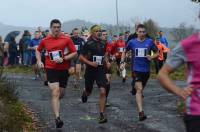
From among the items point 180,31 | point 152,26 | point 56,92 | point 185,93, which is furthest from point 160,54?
point 180,31

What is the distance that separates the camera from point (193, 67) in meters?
4.89

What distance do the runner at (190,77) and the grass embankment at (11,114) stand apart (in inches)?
170

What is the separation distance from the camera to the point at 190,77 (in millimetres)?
4922

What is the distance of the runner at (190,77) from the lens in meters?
4.81

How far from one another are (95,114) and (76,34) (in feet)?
23.8

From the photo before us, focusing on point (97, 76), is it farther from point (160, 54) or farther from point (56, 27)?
point (160, 54)

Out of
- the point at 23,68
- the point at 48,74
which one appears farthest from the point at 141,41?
the point at 23,68

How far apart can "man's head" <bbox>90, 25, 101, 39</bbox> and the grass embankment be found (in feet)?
6.52

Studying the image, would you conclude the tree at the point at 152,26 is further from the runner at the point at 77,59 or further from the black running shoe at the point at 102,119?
the black running shoe at the point at 102,119

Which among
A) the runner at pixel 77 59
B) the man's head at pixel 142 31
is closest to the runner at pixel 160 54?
the runner at pixel 77 59

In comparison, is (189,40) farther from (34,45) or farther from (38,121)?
(34,45)

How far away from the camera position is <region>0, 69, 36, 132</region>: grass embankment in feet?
29.7

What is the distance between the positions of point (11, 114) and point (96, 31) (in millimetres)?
2759

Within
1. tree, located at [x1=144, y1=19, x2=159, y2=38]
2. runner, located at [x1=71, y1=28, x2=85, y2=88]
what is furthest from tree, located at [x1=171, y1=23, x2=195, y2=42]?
runner, located at [x1=71, y1=28, x2=85, y2=88]
